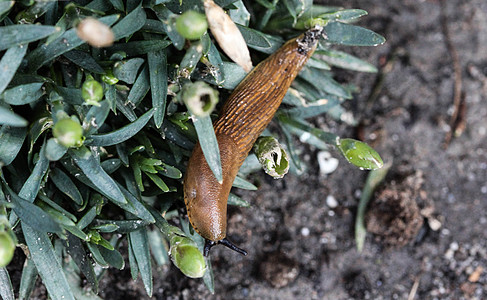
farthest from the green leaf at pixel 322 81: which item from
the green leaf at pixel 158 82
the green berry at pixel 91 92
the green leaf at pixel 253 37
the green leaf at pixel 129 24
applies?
the green berry at pixel 91 92

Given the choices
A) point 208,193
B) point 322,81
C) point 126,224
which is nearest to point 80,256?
point 126,224

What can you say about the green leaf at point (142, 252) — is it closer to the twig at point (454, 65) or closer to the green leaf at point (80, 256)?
the green leaf at point (80, 256)

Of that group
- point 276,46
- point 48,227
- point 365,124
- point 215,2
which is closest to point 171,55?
point 215,2

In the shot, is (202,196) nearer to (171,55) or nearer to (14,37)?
(171,55)

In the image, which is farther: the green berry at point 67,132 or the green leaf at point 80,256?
the green leaf at point 80,256

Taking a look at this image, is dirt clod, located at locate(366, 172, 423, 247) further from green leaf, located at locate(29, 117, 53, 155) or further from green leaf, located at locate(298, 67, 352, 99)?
green leaf, located at locate(29, 117, 53, 155)

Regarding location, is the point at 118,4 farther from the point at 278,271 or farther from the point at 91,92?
the point at 278,271

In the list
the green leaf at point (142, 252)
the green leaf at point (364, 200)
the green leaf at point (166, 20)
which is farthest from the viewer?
the green leaf at point (364, 200)
